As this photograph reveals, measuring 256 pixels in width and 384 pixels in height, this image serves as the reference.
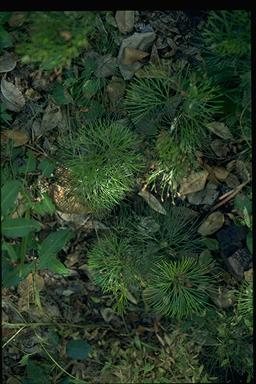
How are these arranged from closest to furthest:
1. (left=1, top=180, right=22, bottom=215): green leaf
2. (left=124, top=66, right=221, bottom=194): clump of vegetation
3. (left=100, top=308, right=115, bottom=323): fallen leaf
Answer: (left=1, top=180, right=22, bottom=215): green leaf
(left=124, top=66, right=221, bottom=194): clump of vegetation
(left=100, top=308, right=115, bottom=323): fallen leaf

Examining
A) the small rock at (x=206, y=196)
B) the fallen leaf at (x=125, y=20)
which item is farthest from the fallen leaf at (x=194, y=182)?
the fallen leaf at (x=125, y=20)

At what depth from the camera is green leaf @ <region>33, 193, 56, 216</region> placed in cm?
158

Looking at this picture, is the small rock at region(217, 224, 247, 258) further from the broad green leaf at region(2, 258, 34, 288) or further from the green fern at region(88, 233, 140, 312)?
the broad green leaf at region(2, 258, 34, 288)

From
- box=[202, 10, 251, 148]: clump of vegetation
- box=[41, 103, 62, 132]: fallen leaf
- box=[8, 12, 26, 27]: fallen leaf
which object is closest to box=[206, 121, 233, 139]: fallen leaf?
box=[202, 10, 251, 148]: clump of vegetation

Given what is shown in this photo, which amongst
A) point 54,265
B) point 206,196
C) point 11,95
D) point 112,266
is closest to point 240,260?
point 206,196

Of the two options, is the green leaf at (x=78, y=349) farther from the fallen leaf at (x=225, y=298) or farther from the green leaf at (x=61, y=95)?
the green leaf at (x=61, y=95)

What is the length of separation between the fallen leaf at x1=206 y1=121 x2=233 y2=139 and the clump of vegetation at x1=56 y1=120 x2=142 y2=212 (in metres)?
0.17

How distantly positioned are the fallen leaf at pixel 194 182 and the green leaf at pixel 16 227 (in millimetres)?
354

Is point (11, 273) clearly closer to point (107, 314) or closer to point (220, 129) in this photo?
point (107, 314)

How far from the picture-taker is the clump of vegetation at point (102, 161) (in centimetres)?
157

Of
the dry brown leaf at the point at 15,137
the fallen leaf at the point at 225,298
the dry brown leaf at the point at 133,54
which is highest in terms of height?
the dry brown leaf at the point at 133,54

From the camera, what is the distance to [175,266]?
61.6 inches

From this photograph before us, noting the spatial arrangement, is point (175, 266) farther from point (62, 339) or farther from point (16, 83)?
point (16, 83)

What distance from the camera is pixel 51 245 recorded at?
1.54 m
